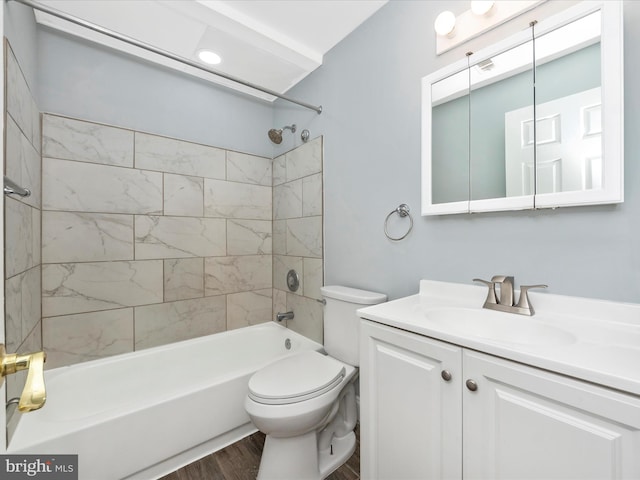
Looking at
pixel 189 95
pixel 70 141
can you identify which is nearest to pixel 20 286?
pixel 70 141

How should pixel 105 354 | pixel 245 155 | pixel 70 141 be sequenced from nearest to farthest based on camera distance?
pixel 70 141
pixel 105 354
pixel 245 155

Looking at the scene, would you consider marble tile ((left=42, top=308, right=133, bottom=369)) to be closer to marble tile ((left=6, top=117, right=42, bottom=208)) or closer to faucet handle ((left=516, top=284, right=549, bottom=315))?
marble tile ((left=6, top=117, right=42, bottom=208))

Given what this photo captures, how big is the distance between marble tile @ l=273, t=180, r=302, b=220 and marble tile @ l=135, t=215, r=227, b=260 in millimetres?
469

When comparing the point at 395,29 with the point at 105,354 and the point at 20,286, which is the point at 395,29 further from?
the point at 105,354

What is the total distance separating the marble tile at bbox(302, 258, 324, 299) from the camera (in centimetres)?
209

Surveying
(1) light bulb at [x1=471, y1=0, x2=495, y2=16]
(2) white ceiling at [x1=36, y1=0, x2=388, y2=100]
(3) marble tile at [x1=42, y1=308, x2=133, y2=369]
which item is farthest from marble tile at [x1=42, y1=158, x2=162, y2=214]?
(1) light bulb at [x1=471, y1=0, x2=495, y2=16]

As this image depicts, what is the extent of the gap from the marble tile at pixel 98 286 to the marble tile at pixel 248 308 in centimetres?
54

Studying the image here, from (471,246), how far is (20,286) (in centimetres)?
200

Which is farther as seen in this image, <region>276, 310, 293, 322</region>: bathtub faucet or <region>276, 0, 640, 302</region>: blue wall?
<region>276, 310, 293, 322</region>: bathtub faucet

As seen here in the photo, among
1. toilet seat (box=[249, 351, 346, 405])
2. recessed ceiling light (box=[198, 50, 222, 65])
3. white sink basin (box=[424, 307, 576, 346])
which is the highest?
recessed ceiling light (box=[198, 50, 222, 65])

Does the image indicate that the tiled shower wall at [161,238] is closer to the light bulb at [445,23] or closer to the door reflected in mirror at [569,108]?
the light bulb at [445,23]

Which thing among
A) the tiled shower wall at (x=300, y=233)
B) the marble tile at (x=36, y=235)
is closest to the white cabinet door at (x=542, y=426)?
the tiled shower wall at (x=300, y=233)

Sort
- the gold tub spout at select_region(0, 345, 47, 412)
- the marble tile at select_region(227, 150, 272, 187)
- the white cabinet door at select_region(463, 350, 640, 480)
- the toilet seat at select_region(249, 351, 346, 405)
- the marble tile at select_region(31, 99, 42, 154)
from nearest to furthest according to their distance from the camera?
the gold tub spout at select_region(0, 345, 47, 412) < the white cabinet door at select_region(463, 350, 640, 480) < the toilet seat at select_region(249, 351, 346, 405) < the marble tile at select_region(31, 99, 42, 154) < the marble tile at select_region(227, 150, 272, 187)

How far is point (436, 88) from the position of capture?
1.39 m
